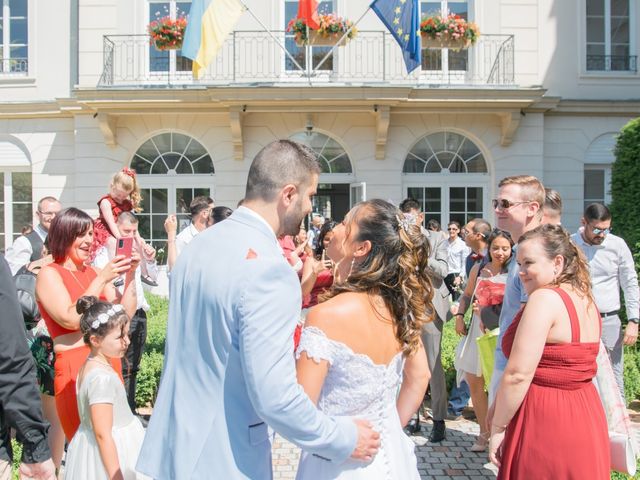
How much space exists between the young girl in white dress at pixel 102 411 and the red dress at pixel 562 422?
2030 millimetres

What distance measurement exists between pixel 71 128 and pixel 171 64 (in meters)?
2.98

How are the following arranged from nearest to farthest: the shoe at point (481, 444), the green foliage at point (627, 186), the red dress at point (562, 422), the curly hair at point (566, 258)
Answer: the red dress at point (562, 422) → the curly hair at point (566, 258) → the shoe at point (481, 444) → the green foliage at point (627, 186)

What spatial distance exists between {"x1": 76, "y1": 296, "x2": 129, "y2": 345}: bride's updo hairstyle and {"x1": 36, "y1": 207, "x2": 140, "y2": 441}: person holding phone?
0.54 feet

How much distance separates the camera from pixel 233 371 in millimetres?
2109

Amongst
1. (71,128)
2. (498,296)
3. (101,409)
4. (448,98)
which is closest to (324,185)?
(448,98)

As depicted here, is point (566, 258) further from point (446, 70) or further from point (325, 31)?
point (446, 70)

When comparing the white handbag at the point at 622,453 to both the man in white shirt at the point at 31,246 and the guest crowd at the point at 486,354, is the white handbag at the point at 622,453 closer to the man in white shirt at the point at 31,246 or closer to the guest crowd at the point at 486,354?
the guest crowd at the point at 486,354

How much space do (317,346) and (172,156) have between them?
556 inches

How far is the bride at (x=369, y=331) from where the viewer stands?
2.37 metres

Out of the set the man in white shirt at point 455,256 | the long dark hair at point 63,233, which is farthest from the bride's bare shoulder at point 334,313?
the man in white shirt at point 455,256

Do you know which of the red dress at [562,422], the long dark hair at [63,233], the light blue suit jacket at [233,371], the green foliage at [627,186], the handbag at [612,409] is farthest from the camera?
the green foliage at [627,186]

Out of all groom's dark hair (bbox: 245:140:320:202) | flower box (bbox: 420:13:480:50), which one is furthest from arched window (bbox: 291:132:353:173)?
groom's dark hair (bbox: 245:140:320:202)

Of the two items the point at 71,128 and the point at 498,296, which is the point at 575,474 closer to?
the point at 498,296

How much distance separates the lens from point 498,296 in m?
5.20
